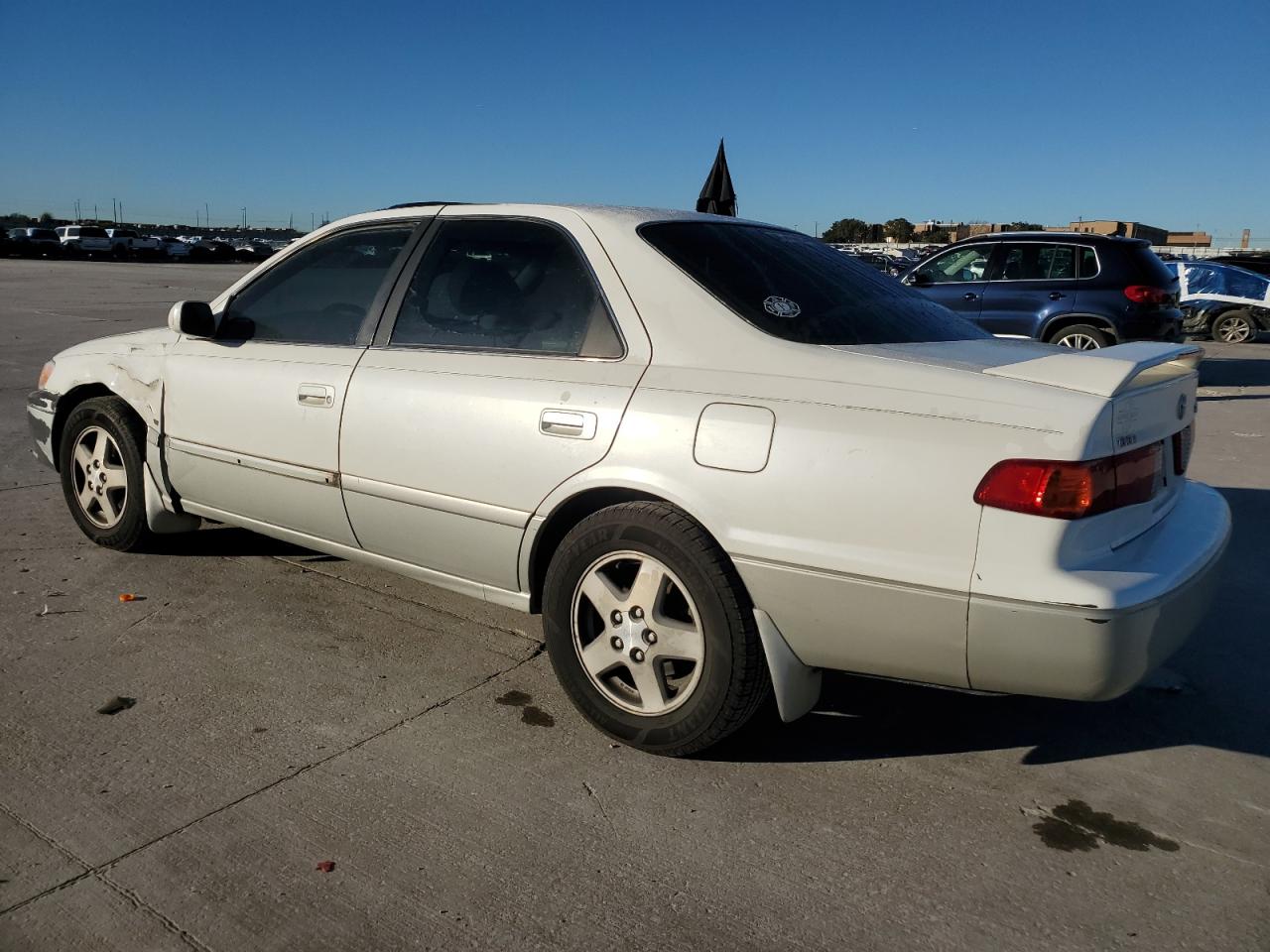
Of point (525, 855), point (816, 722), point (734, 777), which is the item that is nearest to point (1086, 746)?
point (816, 722)

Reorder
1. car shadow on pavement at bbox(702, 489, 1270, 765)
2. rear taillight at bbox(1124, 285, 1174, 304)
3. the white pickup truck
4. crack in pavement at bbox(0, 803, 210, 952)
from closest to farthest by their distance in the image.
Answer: crack in pavement at bbox(0, 803, 210, 952)
car shadow on pavement at bbox(702, 489, 1270, 765)
rear taillight at bbox(1124, 285, 1174, 304)
the white pickup truck

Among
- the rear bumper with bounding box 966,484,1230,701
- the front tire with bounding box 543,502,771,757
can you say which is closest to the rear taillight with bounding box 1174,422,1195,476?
the rear bumper with bounding box 966,484,1230,701

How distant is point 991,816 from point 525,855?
48.7 inches

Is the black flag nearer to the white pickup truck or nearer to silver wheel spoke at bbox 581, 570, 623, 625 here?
silver wheel spoke at bbox 581, 570, 623, 625

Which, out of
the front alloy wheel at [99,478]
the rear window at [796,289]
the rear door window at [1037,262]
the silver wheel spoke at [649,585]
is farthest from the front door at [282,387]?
the rear door window at [1037,262]

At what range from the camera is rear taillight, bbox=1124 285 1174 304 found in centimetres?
1001

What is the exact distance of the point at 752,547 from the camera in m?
2.77

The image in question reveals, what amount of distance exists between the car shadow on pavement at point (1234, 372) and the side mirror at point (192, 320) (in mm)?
10766

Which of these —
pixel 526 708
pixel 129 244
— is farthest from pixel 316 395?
pixel 129 244

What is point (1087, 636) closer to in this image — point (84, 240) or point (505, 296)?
point (505, 296)

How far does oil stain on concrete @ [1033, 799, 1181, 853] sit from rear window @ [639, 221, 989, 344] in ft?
4.63

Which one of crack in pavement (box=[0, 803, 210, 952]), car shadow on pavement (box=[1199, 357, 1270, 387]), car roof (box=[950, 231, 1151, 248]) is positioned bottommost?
crack in pavement (box=[0, 803, 210, 952])

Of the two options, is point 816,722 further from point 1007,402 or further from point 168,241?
point 168,241

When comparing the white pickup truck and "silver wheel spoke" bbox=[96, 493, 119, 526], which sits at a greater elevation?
the white pickup truck
